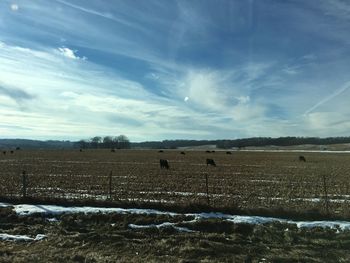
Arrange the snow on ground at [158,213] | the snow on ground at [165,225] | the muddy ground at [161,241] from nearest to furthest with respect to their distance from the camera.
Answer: the muddy ground at [161,241] < the snow on ground at [165,225] < the snow on ground at [158,213]

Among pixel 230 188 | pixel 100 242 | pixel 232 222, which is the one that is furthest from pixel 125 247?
pixel 230 188

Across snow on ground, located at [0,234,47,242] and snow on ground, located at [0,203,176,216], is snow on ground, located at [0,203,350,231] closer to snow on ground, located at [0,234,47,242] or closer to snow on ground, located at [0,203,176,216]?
snow on ground, located at [0,203,176,216]

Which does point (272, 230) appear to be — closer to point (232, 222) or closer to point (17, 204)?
point (232, 222)

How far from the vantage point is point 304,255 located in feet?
30.6

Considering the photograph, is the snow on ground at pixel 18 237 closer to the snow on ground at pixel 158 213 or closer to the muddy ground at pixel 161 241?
the muddy ground at pixel 161 241

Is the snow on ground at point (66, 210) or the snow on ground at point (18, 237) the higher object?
the snow on ground at point (66, 210)

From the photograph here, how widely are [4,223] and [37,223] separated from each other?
106cm

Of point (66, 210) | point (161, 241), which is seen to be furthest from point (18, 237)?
point (161, 241)

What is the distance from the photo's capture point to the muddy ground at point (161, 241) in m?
9.02

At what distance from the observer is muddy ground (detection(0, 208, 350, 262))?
902cm

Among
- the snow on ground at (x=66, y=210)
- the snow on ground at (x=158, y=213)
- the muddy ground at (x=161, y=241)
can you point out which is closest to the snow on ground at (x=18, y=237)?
the muddy ground at (x=161, y=241)

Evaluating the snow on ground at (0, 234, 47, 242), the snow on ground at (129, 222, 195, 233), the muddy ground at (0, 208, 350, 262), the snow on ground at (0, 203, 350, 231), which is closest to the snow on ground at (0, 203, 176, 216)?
the snow on ground at (0, 203, 350, 231)

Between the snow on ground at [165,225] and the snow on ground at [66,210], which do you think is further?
the snow on ground at [66,210]

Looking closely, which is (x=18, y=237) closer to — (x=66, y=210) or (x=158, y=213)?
(x=66, y=210)
